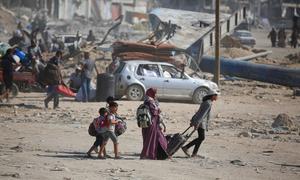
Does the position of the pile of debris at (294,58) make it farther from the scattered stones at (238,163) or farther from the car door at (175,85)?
the scattered stones at (238,163)

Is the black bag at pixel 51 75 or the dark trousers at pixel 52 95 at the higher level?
the black bag at pixel 51 75

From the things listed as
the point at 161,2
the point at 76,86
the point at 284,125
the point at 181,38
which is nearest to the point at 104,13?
the point at 161,2

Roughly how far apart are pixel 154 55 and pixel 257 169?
53.1ft

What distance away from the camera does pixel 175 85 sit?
24812 mm

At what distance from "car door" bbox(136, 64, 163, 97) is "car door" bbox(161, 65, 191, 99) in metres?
0.15

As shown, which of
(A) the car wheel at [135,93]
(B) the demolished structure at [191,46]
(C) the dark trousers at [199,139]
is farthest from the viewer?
(B) the demolished structure at [191,46]

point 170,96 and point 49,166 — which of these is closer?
point 49,166

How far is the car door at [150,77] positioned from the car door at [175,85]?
0.50 feet

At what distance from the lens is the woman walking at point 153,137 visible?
14.4m

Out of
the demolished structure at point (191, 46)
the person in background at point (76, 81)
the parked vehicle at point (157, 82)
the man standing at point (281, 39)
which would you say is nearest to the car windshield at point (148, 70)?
the parked vehicle at point (157, 82)

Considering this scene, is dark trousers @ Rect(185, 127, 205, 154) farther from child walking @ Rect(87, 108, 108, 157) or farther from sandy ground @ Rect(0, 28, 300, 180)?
child walking @ Rect(87, 108, 108, 157)

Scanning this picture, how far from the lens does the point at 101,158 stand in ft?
47.2

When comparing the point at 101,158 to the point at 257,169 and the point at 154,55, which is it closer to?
the point at 257,169

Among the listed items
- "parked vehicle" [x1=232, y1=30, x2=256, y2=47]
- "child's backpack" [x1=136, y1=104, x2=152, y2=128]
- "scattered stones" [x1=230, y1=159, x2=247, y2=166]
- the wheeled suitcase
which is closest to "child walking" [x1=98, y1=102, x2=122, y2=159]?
"child's backpack" [x1=136, y1=104, x2=152, y2=128]
